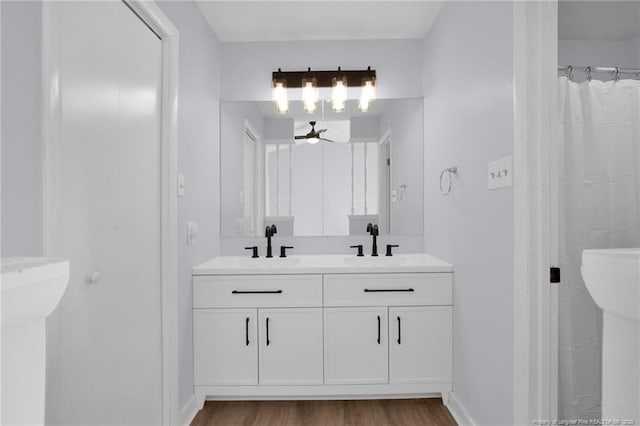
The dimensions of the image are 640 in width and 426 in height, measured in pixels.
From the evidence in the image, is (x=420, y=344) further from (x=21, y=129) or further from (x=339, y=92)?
(x=21, y=129)

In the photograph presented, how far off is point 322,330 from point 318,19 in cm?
201

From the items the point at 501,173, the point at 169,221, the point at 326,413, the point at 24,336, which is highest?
the point at 501,173

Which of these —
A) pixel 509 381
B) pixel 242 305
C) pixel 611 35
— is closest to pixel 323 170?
pixel 242 305

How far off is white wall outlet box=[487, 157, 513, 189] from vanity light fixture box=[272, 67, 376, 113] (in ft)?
4.26

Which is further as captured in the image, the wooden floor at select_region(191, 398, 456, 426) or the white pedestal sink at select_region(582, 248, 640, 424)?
the wooden floor at select_region(191, 398, 456, 426)

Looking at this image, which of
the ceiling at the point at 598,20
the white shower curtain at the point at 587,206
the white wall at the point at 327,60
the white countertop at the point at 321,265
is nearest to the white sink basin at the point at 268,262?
the white countertop at the point at 321,265

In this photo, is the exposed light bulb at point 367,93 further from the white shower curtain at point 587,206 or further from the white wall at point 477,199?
the white shower curtain at point 587,206

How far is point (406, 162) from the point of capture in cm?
265

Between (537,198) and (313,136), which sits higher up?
(313,136)

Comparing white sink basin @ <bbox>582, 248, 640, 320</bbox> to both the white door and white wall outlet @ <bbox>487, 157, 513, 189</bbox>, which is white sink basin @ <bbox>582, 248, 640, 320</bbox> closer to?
white wall outlet @ <bbox>487, 157, 513, 189</bbox>

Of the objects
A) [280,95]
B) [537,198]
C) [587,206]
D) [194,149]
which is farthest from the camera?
[280,95]

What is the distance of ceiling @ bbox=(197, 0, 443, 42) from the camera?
87.1 inches

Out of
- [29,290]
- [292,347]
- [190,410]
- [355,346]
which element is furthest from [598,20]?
[190,410]

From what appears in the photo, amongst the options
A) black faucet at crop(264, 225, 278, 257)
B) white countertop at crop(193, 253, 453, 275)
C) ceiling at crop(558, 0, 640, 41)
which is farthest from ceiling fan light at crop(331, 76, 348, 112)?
ceiling at crop(558, 0, 640, 41)
